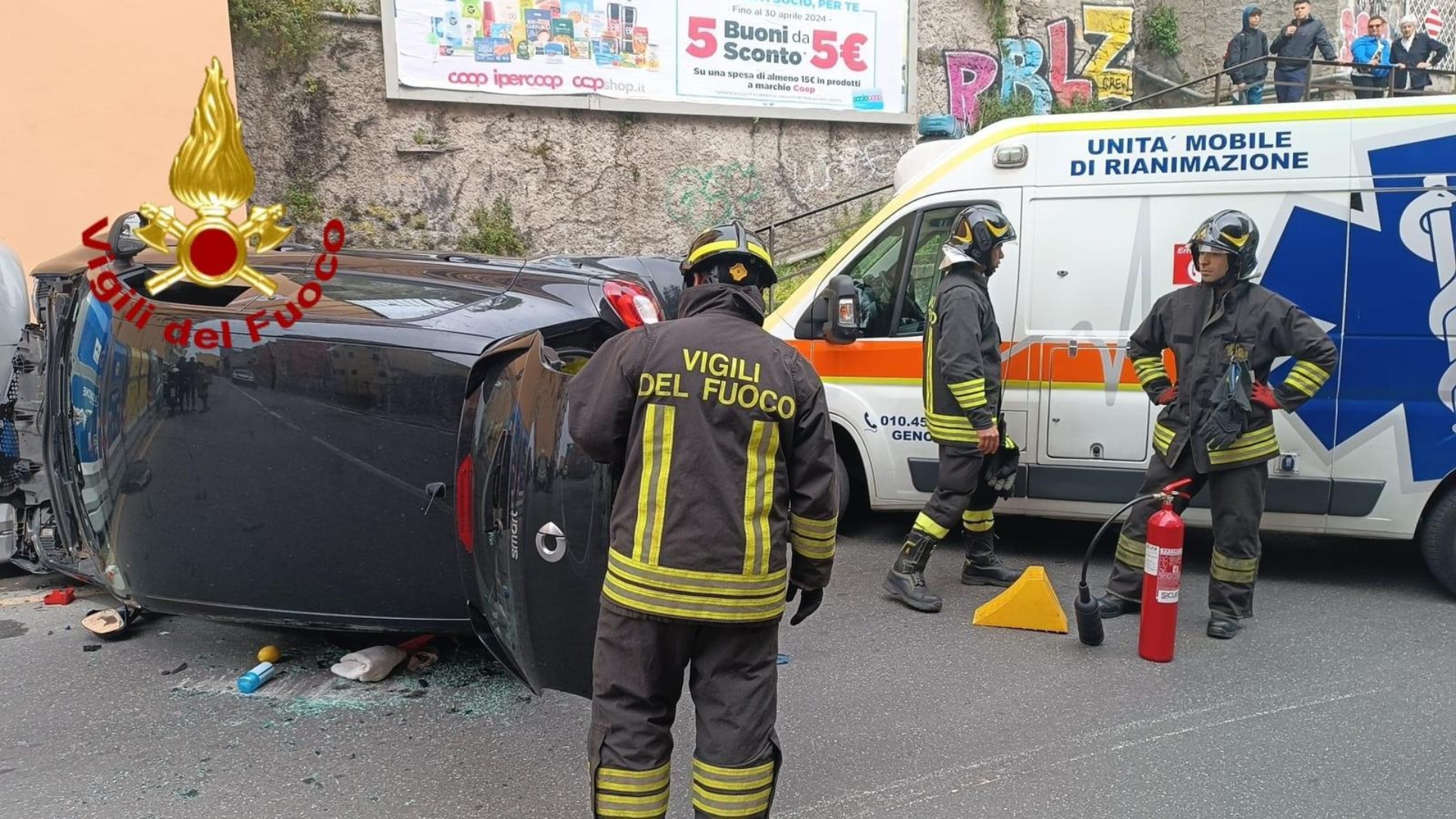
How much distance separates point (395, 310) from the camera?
3693 mm

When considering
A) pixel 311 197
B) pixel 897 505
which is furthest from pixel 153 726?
pixel 311 197

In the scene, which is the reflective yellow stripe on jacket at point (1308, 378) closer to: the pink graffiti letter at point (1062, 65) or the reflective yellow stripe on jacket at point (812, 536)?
the reflective yellow stripe on jacket at point (812, 536)

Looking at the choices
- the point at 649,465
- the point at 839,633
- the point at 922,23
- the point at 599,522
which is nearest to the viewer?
the point at 649,465

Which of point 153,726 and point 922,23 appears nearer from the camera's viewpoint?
point 153,726

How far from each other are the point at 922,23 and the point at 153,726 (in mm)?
12121

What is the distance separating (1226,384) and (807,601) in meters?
2.64

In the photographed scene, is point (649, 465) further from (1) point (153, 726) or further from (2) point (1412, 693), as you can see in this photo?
(2) point (1412, 693)

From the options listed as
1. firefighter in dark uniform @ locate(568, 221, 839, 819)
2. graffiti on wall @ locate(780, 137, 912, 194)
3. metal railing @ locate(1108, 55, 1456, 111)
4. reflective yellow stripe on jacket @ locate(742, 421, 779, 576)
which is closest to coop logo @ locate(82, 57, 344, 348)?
firefighter in dark uniform @ locate(568, 221, 839, 819)

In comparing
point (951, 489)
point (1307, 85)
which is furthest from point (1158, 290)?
point (1307, 85)

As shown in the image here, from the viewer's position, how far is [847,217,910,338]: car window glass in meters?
5.79

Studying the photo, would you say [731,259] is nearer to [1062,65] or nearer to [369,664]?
[369,664]

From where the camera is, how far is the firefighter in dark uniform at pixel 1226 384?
4.52m

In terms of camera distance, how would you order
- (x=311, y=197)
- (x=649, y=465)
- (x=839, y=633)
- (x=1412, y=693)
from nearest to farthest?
(x=649, y=465)
(x=1412, y=693)
(x=839, y=633)
(x=311, y=197)

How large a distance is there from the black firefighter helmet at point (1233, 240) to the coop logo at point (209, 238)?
3577 millimetres
